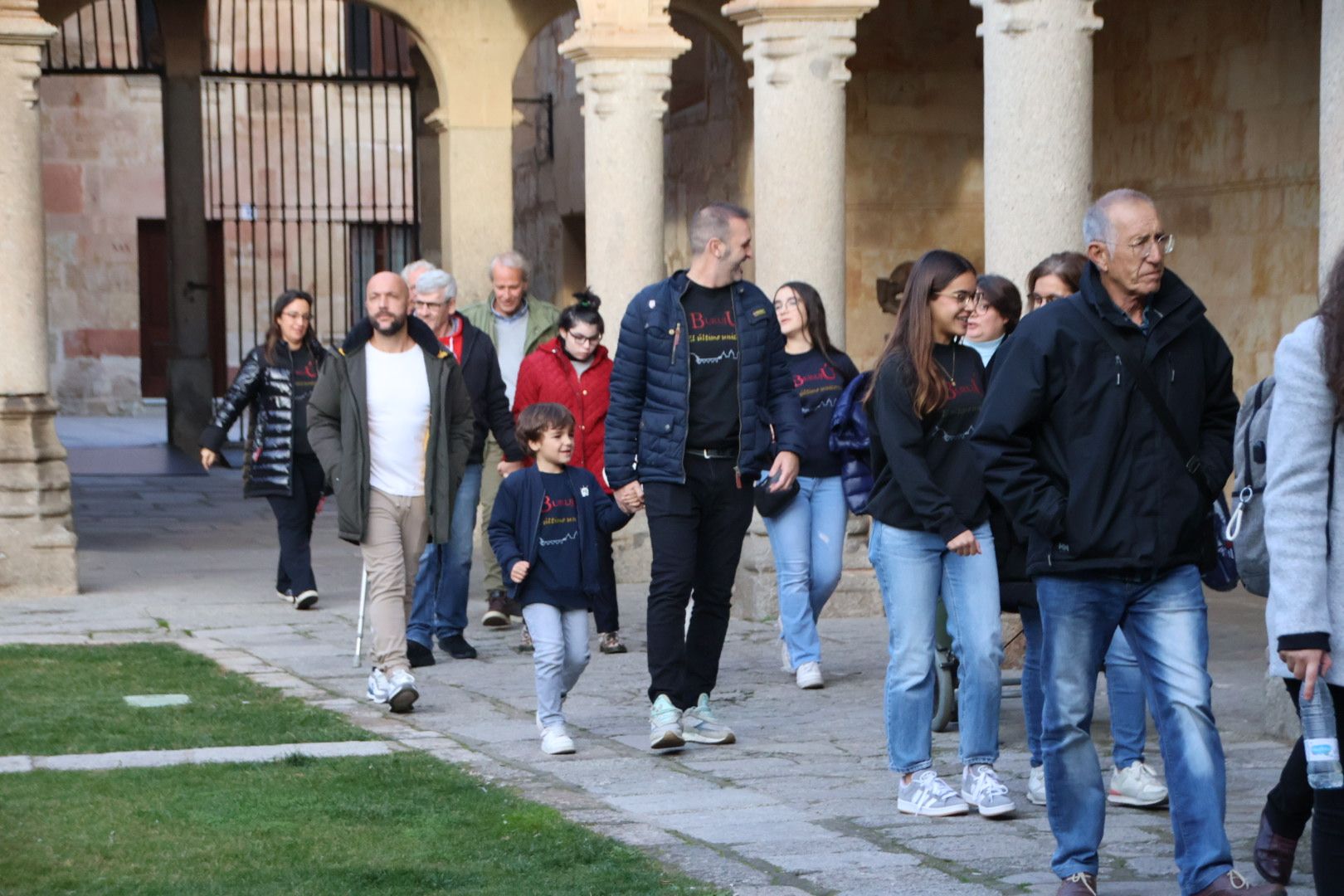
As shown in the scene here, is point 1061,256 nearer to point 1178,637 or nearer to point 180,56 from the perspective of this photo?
point 1178,637

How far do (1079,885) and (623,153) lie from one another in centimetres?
768

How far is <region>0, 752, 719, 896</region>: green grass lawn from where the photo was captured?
5.20m

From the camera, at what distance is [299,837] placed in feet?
18.7

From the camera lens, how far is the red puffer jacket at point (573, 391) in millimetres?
9680

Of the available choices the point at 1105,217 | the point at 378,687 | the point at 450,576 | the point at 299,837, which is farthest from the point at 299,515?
the point at 1105,217

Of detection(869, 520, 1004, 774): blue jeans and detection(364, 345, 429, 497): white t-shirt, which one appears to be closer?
detection(869, 520, 1004, 774): blue jeans

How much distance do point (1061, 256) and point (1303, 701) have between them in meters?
2.89

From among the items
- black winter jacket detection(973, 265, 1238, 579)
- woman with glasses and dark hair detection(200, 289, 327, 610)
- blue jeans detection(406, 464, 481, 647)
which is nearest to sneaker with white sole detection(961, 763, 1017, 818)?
black winter jacket detection(973, 265, 1238, 579)

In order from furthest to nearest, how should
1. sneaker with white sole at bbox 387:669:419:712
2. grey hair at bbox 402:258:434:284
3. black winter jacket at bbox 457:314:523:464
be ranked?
1. grey hair at bbox 402:258:434:284
2. black winter jacket at bbox 457:314:523:464
3. sneaker with white sole at bbox 387:669:419:712

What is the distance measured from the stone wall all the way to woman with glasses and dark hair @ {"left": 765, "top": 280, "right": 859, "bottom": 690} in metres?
20.7

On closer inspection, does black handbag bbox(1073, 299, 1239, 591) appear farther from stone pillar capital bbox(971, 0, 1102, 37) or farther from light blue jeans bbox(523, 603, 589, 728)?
stone pillar capital bbox(971, 0, 1102, 37)

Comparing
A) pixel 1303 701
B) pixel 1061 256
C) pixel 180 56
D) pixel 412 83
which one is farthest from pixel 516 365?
pixel 180 56

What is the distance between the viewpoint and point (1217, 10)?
42.7ft

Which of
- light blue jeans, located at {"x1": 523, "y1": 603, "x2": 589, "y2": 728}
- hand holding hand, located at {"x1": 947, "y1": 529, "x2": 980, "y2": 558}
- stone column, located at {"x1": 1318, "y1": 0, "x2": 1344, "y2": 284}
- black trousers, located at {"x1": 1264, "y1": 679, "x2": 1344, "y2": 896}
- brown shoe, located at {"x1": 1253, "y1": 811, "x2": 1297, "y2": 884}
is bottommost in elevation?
brown shoe, located at {"x1": 1253, "y1": 811, "x2": 1297, "y2": 884}
